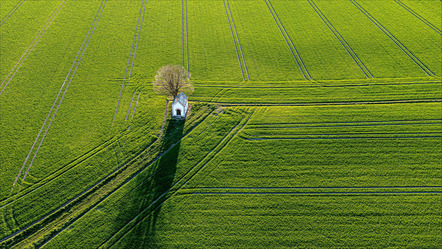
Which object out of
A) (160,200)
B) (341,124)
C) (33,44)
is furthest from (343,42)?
(33,44)

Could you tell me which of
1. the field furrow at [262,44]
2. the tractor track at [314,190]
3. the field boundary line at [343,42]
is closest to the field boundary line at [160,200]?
the tractor track at [314,190]

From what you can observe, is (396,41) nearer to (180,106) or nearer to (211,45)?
(211,45)

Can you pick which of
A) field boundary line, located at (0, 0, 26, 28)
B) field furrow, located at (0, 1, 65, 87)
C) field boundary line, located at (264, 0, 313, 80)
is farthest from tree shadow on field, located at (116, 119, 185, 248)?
field boundary line, located at (0, 0, 26, 28)

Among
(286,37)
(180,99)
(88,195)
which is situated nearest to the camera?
(88,195)

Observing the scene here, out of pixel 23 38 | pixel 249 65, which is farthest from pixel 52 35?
pixel 249 65

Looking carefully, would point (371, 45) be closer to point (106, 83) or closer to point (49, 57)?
point (106, 83)
